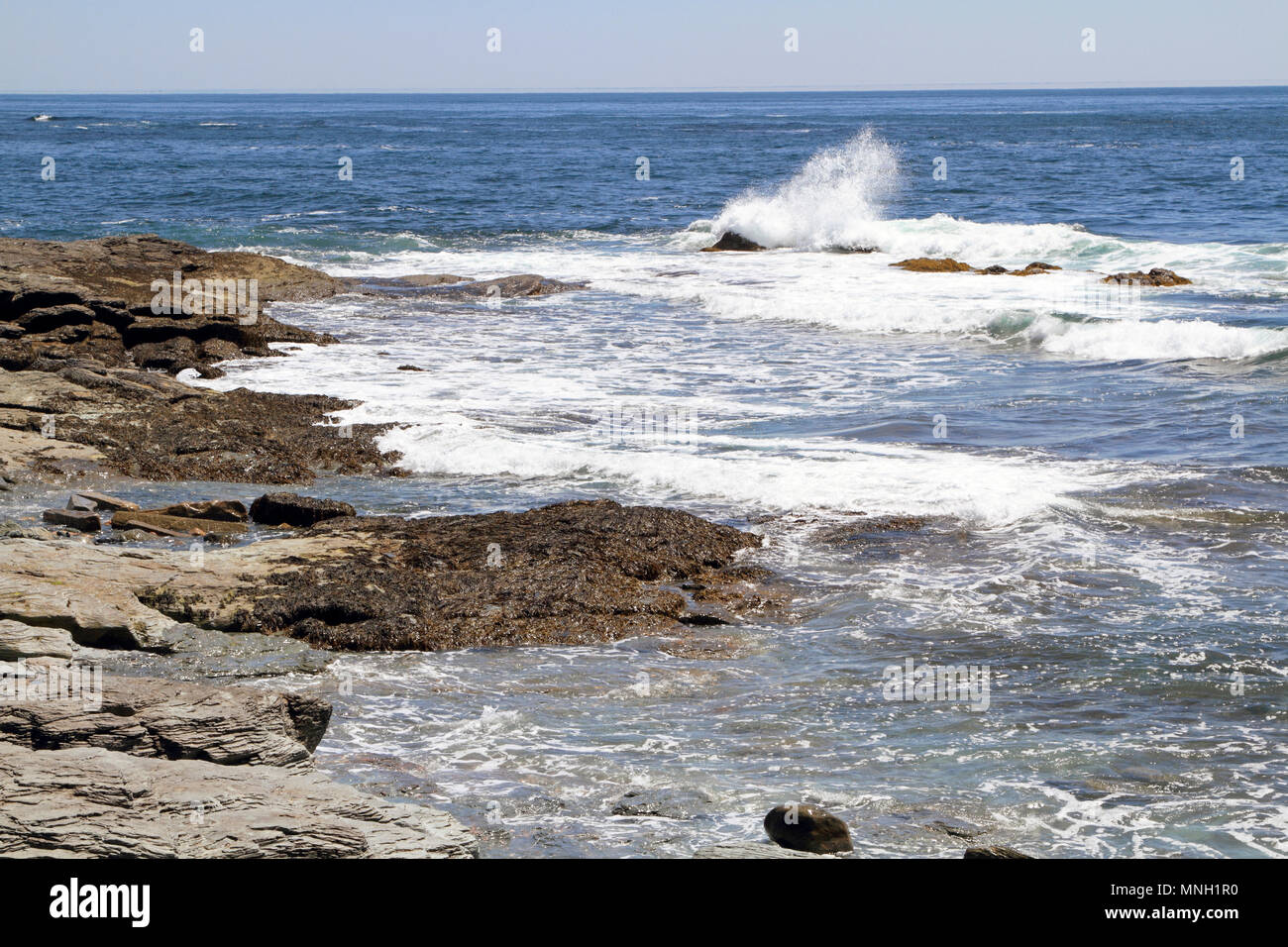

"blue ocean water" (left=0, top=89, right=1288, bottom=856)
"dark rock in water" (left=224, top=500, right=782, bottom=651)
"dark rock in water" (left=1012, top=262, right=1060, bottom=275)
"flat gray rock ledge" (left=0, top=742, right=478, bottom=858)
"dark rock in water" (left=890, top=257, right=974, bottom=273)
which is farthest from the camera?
"dark rock in water" (left=890, top=257, right=974, bottom=273)

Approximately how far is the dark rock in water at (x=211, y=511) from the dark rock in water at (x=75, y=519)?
20.3 inches

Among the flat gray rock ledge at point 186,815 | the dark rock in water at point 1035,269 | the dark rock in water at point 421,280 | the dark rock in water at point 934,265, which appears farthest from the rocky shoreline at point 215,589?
the dark rock in water at point 1035,269

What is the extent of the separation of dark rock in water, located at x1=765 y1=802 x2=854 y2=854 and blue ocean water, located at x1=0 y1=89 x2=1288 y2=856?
338 millimetres

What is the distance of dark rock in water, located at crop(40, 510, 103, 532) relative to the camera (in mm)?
10547

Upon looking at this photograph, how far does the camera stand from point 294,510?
11000 mm

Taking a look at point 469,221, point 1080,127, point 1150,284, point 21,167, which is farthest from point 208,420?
point 1080,127

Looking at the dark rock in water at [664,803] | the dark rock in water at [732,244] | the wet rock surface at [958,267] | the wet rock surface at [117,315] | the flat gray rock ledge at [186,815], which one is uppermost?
the dark rock in water at [732,244]

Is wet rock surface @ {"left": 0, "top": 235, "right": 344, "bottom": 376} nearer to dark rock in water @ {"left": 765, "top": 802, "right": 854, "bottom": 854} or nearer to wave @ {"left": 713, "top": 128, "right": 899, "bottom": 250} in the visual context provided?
dark rock in water @ {"left": 765, "top": 802, "right": 854, "bottom": 854}

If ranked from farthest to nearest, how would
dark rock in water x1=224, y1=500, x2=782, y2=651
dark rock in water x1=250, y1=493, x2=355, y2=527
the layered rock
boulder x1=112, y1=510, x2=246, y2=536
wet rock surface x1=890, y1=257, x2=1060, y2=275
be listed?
1. wet rock surface x1=890, y1=257, x2=1060, y2=275
2. dark rock in water x1=250, y1=493, x2=355, y2=527
3. boulder x1=112, y1=510, x2=246, y2=536
4. dark rock in water x1=224, y1=500, x2=782, y2=651
5. the layered rock

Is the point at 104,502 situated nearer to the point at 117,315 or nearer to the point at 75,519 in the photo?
the point at 75,519

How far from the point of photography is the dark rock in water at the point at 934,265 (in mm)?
29000

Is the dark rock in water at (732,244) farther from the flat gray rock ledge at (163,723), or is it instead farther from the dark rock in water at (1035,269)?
the flat gray rock ledge at (163,723)

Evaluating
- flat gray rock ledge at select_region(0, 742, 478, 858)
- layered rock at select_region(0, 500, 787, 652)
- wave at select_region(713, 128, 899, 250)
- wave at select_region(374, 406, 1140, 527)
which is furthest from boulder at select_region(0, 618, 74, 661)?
wave at select_region(713, 128, 899, 250)

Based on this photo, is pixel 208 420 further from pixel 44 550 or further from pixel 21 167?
pixel 21 167
